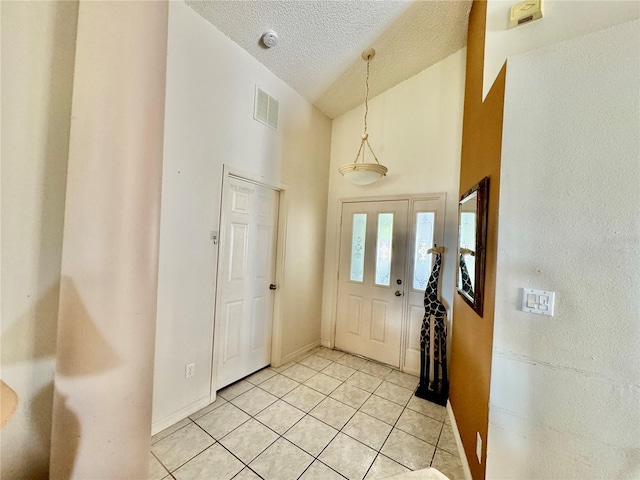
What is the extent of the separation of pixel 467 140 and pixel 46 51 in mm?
2765

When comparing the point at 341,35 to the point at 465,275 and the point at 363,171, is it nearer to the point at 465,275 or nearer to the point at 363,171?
the point at 363,171

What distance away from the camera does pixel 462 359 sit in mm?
1894

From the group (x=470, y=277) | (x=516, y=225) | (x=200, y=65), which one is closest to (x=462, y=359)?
(x=470, y=277)

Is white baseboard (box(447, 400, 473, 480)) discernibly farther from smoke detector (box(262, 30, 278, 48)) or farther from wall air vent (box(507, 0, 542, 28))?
smoke detector (box(262, 30, 278, 48))

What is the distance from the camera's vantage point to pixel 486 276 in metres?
1.38

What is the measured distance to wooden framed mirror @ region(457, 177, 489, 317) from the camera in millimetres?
1437

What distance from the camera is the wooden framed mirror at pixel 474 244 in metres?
1.44

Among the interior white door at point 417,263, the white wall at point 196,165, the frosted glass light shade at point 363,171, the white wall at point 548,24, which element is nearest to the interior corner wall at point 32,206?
the white wall at point 196,165

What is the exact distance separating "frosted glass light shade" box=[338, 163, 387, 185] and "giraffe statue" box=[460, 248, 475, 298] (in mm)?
977

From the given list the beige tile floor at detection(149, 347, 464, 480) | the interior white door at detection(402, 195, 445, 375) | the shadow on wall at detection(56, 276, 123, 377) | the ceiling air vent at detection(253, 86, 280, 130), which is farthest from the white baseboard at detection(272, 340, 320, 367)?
the ceiling air vent at detection(253, 86, 280, 130)

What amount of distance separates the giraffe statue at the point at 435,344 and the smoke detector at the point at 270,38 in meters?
2.51

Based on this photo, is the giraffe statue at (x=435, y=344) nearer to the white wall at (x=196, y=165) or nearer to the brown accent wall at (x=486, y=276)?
Answer: the brown accent wall at (x=486, y=276)

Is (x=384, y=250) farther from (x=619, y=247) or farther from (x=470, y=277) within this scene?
(x=619, y=247)

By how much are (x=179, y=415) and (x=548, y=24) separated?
3719mm
